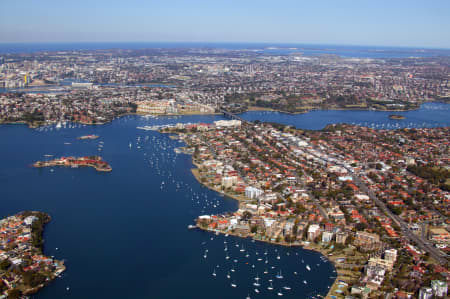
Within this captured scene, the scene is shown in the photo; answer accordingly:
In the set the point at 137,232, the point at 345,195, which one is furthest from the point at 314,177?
the point at 137,232

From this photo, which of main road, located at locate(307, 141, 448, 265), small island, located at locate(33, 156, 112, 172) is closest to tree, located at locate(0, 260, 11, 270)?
small island, located at locate(33, 156, 112, 172)

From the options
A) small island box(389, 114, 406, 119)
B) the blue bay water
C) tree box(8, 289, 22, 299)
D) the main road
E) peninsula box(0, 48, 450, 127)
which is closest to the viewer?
tree box(8, 289, 22, 299)

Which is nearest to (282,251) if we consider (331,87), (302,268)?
(302,268)

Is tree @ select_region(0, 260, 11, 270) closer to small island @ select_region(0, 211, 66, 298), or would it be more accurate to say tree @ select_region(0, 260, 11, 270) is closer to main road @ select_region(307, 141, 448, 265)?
small island @ select_region(0, 211, 66, 298)

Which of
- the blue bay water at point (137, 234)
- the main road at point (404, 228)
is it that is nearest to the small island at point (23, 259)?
the blue bay water at point (137, 234)

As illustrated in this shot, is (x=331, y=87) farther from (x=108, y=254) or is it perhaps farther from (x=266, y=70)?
(x=108, y=254)

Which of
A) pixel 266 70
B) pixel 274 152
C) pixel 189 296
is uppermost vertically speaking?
pixel 266 70
